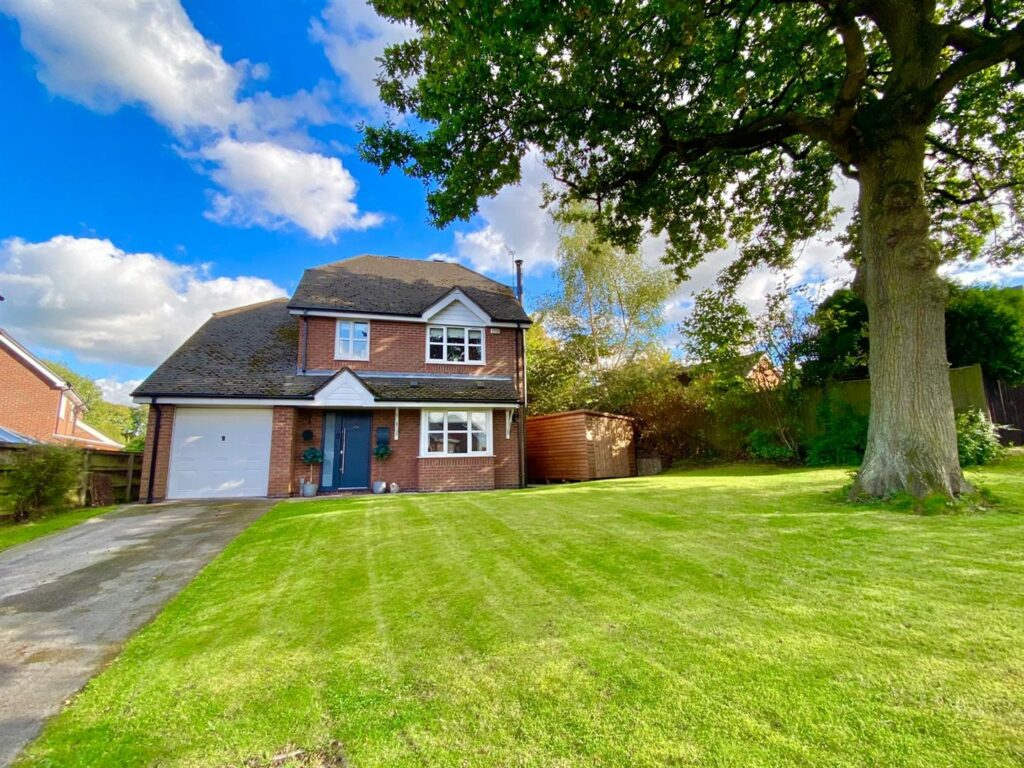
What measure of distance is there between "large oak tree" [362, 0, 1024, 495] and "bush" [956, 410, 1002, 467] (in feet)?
16.4

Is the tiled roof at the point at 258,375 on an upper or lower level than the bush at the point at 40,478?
upper

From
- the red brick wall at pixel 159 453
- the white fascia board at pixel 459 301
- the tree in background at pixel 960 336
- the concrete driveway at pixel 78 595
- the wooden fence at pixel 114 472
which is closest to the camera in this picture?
the concrete driveway at pixel 78 595

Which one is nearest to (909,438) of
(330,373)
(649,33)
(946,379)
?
(946,379)

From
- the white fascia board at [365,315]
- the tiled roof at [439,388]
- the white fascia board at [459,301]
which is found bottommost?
the tiled roof at [439,388]

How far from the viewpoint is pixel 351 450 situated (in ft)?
46.2

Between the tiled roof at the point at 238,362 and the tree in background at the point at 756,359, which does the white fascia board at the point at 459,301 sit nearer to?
the tiled roof at the point at 238,362

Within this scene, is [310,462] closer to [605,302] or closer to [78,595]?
[78,595]

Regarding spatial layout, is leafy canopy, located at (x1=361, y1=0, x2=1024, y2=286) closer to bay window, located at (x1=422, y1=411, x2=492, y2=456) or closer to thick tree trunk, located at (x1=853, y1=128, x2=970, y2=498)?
thick tree trunk, located at (x1=853, y1=128, x2=970, y2=498)

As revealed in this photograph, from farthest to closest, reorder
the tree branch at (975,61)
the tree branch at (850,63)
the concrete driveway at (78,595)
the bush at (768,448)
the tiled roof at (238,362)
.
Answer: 1. the bush at (768,448)
2. the tiled roof at (238,362)
3. the tree branch at (850,63)
4. the tree branch at (975,61)
5. the concrete driveway at (78,595)

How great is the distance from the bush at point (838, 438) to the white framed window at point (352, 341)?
14595mm

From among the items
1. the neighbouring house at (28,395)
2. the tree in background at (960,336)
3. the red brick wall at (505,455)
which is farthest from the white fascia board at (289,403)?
the neighbouring house at (28,395)

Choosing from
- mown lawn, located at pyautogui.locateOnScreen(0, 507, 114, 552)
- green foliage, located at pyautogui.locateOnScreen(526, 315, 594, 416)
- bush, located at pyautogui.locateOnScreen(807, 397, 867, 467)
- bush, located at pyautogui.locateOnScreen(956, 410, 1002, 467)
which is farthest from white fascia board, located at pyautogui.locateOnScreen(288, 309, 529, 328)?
bush, located at pyautogui.locateOnScreen(956, 410, 1002, 467)

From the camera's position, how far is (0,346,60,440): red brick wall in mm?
20891

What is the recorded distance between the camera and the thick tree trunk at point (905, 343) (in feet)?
20.8
